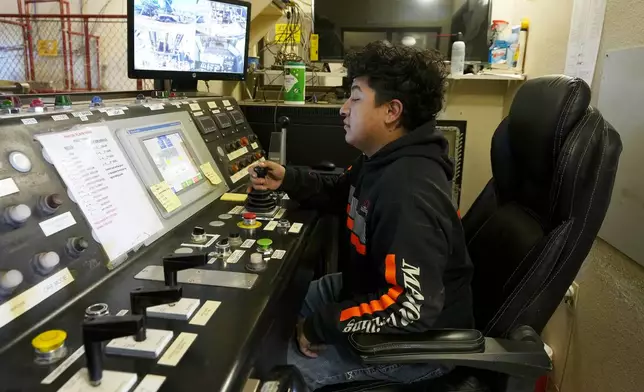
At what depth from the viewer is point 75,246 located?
0.82 meters

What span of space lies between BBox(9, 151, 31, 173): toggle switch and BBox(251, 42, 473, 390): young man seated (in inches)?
25.3

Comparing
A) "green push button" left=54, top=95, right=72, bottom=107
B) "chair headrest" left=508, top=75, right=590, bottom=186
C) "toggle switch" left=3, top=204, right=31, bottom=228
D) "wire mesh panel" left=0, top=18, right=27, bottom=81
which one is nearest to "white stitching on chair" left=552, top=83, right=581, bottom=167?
"chair headrest" left=508, top=75, right=590, bottom=186

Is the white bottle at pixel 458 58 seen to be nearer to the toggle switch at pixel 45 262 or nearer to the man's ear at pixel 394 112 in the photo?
the man's ear at pixel 394 112

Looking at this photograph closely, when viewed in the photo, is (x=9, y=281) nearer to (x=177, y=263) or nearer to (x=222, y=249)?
(x=177, y=263)

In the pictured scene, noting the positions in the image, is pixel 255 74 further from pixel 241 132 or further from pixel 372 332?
pixel 372 332

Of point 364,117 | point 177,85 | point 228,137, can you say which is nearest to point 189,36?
point 177,85

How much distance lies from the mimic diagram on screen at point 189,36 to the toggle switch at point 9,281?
39.8 inches

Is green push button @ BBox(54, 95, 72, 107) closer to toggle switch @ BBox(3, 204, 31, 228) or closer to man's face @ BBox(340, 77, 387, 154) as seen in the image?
toggle switch @ BBox(3, 204, 31, 228)

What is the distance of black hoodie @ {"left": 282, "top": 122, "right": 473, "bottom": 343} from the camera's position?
3.01ft

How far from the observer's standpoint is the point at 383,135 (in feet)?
3.83

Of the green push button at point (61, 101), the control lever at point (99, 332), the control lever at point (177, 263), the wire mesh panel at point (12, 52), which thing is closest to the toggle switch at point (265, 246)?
the control lever at point (177, 263)

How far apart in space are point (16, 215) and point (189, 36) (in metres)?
1.17

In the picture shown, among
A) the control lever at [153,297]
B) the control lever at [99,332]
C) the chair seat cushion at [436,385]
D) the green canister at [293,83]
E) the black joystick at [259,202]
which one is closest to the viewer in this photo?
the control lever at [99,332]

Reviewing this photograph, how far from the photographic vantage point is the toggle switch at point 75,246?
2.69 feet
